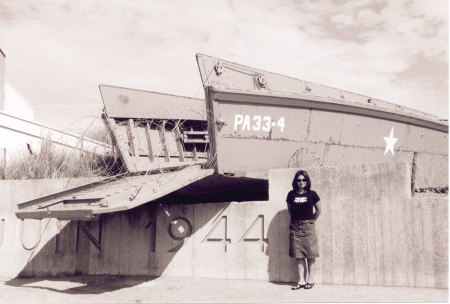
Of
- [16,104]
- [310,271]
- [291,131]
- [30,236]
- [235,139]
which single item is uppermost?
[16,104]

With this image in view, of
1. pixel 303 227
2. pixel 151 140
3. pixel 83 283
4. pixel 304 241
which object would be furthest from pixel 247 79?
pixel 83 283

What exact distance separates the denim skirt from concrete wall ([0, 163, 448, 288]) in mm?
344

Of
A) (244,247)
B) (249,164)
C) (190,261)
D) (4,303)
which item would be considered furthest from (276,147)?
(4,303)

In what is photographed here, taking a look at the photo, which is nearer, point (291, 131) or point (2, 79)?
point (291, 131)

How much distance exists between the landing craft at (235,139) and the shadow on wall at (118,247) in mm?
587

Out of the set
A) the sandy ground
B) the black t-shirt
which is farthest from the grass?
the black t-shirt

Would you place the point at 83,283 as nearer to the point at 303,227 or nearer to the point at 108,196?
the point at 108,196

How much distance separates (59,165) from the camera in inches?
327

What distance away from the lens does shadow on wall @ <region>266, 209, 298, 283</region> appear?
5.95 m

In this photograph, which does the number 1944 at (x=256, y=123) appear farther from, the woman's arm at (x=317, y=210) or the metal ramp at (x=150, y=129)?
the woman's arm at (x=317, y=210)

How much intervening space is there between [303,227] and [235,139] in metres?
1.75

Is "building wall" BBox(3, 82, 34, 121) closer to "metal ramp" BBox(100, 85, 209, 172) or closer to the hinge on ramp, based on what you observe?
"metal ramp" BBox(100, 85, 209, 172)

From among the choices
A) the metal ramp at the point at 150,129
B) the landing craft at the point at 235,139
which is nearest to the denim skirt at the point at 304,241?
the landing craft at the point at 235,139

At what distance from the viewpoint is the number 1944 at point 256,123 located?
657cm
